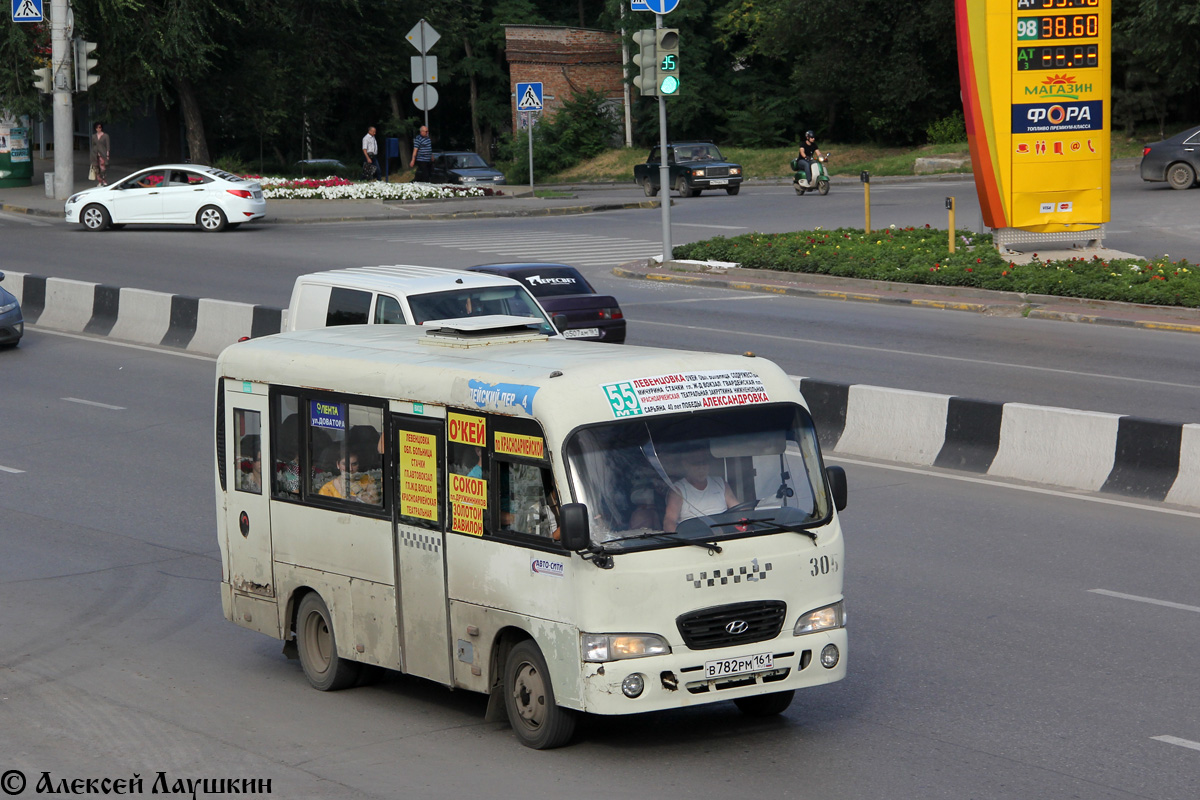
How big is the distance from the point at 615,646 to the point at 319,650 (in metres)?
2.40

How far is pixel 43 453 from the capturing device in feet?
49.3

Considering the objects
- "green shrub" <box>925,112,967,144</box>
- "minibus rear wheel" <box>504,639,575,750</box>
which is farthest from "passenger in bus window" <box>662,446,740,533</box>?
"green shrub" <box>925,112,967,144</box>

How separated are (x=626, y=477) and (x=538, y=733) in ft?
4.21

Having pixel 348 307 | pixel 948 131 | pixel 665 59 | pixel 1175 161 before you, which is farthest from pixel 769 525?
pixel 948 131

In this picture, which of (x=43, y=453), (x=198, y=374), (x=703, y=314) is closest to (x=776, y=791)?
(x=43, y=453)

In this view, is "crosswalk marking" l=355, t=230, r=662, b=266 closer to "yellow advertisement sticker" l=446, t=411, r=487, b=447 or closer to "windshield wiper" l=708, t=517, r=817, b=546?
"yellow advertisement sticker" l=446, t=411, r=487, b=447

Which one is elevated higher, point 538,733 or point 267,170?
point 267,170

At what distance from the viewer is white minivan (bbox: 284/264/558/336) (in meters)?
13.8

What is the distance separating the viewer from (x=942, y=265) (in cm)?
2545

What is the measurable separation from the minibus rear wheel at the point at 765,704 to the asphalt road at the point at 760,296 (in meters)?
9.26

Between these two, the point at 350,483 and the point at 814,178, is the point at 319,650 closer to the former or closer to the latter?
the point at 350,483

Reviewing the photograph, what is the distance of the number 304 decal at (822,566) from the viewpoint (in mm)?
7355

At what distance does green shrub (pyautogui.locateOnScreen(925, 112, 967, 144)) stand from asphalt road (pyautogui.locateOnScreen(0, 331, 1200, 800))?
44.7 metres

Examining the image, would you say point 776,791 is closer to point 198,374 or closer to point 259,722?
point 259,722
